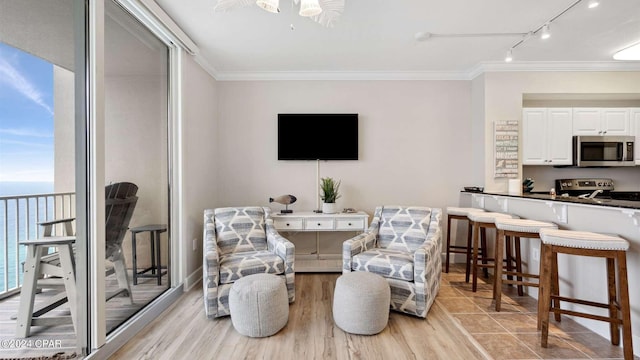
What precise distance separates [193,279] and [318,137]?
7.41ft

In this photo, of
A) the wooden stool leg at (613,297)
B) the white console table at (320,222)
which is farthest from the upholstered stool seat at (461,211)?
the wooden stool leg at (613,297)

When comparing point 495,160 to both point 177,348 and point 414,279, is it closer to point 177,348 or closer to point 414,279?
point 414,279

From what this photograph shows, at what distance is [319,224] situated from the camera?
3480 mm

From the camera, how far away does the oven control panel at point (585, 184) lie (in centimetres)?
395

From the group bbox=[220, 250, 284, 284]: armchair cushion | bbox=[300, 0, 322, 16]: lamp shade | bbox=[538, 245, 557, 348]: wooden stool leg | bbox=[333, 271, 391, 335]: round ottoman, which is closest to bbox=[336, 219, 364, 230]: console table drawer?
bbox=[220, 250, 284, 284]: armchair cushion

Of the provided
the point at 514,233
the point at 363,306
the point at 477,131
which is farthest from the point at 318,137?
the point at 514,233

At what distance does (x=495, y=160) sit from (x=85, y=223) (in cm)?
409

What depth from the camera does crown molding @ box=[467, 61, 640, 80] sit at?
3.51 meters

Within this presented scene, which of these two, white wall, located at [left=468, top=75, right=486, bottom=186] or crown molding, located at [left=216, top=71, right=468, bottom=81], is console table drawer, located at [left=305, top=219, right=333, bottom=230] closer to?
crown molding, located at [left=216, top=71, right=468, bottom=81]

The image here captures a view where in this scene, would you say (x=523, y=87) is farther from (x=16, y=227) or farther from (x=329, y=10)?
(x=16, y=227)

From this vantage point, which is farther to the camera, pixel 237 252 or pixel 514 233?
pixel 237 252

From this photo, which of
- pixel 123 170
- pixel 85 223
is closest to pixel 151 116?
pixel 123 170

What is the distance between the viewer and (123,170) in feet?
7.08

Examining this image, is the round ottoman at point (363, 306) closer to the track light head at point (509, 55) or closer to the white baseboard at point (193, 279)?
the white baseboard at point (193, 279)
